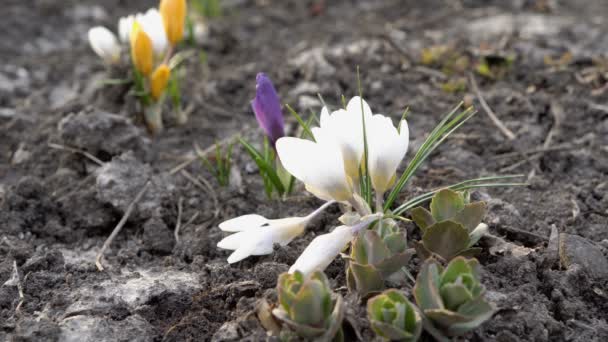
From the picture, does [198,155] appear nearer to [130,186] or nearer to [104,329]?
[130,186]

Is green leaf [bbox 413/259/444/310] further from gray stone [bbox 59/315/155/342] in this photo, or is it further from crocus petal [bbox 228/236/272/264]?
gray stone [bbox 59/315/155/342]

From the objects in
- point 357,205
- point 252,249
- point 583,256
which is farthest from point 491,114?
point 252,249

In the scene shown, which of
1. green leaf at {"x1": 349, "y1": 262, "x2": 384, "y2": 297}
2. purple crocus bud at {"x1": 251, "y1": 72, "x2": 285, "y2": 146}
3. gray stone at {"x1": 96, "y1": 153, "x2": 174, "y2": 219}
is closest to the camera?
green leaf at {"x1": 349, "y1": 262, "x2": 384, "y2": 297}

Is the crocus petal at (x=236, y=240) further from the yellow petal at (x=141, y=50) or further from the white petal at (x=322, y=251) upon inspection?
the yellow petal at (x=141, y=50)

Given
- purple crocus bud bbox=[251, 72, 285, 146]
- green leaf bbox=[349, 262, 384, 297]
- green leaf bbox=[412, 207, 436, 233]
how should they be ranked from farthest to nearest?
purple crocus bud bbox=[251, 72, 285, 146]
green leaf bbox=[412, 207, 436, 233]
green leaf bbox=[349, 262, 384, 297]

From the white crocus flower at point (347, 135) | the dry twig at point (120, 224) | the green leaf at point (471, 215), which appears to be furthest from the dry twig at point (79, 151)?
the green leaf at point (471, 215)

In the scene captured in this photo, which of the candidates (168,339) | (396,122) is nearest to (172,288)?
(168,339)

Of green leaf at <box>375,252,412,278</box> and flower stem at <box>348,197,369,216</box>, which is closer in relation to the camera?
green leaf at <box>375,252,412,278</box>

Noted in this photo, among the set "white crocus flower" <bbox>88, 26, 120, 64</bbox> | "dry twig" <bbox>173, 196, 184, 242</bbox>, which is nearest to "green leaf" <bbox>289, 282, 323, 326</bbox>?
"dry twig" <bbox>173, 196, 184, 242</bbox>
